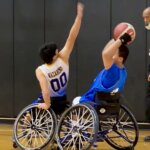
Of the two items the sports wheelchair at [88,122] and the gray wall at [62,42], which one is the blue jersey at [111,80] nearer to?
the sports wheelchair at [88,122]

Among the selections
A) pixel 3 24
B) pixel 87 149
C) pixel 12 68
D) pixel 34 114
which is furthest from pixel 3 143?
pixel 3 24

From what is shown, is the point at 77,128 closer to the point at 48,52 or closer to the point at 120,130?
the point at 120,130

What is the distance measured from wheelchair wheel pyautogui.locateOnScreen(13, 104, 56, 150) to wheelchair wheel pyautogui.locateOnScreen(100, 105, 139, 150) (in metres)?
0.53

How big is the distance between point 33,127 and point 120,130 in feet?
2.87

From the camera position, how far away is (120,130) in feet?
14.4

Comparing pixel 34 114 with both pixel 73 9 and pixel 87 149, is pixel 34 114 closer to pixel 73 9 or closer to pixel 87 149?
pixel 87 149

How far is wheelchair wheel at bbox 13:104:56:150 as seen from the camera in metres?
4.23

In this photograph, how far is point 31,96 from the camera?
6.48m

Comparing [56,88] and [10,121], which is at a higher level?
[56,88]

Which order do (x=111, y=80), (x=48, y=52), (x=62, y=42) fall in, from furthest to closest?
1. (x=62, y=42)
2. (x=48, y=52)
3. (x=111, y=80)

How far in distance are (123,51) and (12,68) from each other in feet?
9.18

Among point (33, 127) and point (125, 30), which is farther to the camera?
point (33, 127)

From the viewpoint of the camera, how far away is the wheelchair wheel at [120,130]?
4246 mm

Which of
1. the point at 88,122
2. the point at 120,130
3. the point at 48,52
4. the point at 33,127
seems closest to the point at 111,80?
the point at 88,122
